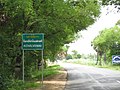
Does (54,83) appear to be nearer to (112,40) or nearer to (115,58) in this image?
(115,58)

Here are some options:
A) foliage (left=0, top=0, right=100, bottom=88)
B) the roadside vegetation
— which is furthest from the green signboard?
foliage (left=0, top=0, right=100, bottom=88)

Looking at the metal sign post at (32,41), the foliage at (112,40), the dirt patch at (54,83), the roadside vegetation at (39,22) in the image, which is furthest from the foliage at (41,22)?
the foliage at (112,40)

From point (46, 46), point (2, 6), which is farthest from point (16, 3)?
point (46, 46)

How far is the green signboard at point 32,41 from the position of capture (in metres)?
22.2

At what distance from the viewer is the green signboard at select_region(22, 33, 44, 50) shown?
22.2m

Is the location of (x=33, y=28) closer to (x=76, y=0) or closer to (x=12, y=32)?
(x=12, y=32)

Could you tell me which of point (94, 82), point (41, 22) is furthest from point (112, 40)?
point (41, 22)

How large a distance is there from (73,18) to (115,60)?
179 ft

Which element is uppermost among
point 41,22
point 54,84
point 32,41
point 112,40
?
point 112,40

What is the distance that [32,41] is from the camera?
73.1 feet

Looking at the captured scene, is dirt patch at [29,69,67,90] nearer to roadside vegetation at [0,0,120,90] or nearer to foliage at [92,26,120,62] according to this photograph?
roadside vegetation at [0,0,120,90]

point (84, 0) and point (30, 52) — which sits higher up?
point (84, 0)

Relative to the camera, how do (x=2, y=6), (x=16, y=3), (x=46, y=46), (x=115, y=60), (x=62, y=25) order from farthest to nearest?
(x=115, y=60)
(x=46, y=46)
(x=62, y=25)
(x=2, y=6)
(x=16, y=3)

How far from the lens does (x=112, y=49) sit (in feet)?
287
